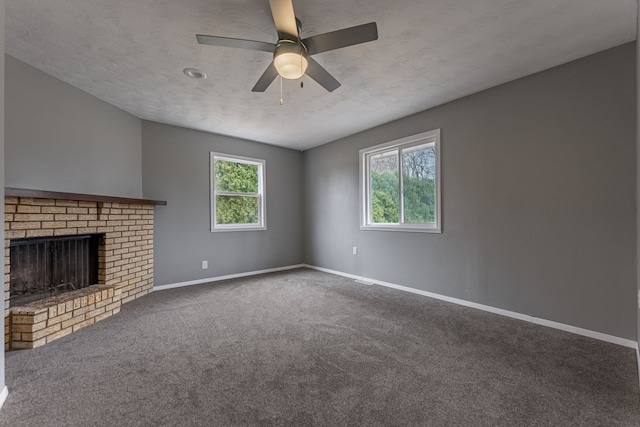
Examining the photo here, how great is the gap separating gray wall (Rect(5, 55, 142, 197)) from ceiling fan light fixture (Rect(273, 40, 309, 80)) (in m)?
2.57

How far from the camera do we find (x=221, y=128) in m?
4.43

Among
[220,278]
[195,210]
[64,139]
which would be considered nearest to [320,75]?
[64,139]

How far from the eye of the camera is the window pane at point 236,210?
15.8ft

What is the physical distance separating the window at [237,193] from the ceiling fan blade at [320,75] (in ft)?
9.69

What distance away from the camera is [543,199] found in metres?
2.73

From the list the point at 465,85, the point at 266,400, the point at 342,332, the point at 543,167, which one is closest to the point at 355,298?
the point at 342,332

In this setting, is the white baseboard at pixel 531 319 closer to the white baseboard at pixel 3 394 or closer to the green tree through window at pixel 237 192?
the green tree through window at pixel 237 192

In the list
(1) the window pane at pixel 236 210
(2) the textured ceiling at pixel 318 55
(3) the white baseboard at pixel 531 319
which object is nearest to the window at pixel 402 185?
(2) the textured ceiling at pixel 318 55

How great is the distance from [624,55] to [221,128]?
15.1ft

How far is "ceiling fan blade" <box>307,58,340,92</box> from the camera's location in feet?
6.91

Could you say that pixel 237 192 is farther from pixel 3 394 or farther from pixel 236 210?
pixel 3 394

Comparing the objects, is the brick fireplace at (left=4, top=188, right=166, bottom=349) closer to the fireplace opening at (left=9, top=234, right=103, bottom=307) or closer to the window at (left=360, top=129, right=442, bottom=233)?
the fireplace opening at (left=9, top=234, right=103, bottom=307)

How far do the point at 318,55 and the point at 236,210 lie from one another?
3.23m

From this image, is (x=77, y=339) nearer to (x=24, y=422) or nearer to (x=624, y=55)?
(x=24, y=422)
